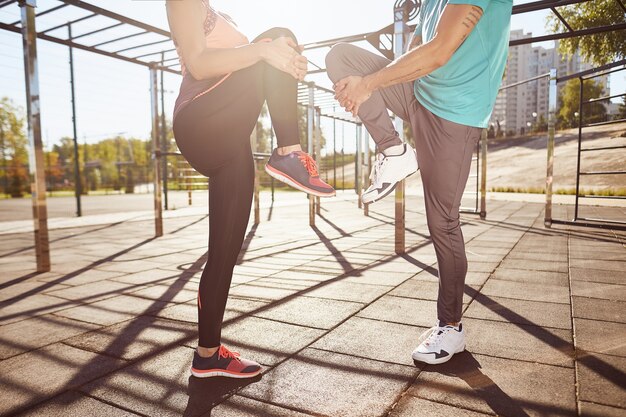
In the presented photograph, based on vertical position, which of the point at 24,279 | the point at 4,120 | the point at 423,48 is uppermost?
the point at 4,120

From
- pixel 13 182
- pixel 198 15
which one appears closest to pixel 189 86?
pixel 198 15

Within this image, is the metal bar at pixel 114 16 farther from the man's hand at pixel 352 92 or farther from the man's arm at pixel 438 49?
the man's arm at pixel 438 49

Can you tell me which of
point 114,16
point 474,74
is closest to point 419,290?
point 474,74

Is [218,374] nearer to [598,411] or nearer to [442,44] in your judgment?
[598,411]

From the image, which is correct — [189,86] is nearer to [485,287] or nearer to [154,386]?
[154,386]

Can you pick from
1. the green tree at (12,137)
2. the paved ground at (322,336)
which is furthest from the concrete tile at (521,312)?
the green tree at (12,137)

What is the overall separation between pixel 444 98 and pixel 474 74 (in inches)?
6.1

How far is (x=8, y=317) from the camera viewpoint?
2.30 metres

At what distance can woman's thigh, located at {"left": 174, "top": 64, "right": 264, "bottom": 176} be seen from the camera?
1318mm

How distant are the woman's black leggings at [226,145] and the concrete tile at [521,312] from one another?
4.68ft

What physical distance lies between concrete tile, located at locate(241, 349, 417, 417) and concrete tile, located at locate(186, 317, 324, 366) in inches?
3.9

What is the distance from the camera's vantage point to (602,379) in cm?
146

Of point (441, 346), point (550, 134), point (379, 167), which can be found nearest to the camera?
point (441, 346)

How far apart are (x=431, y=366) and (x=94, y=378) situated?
131 cm
